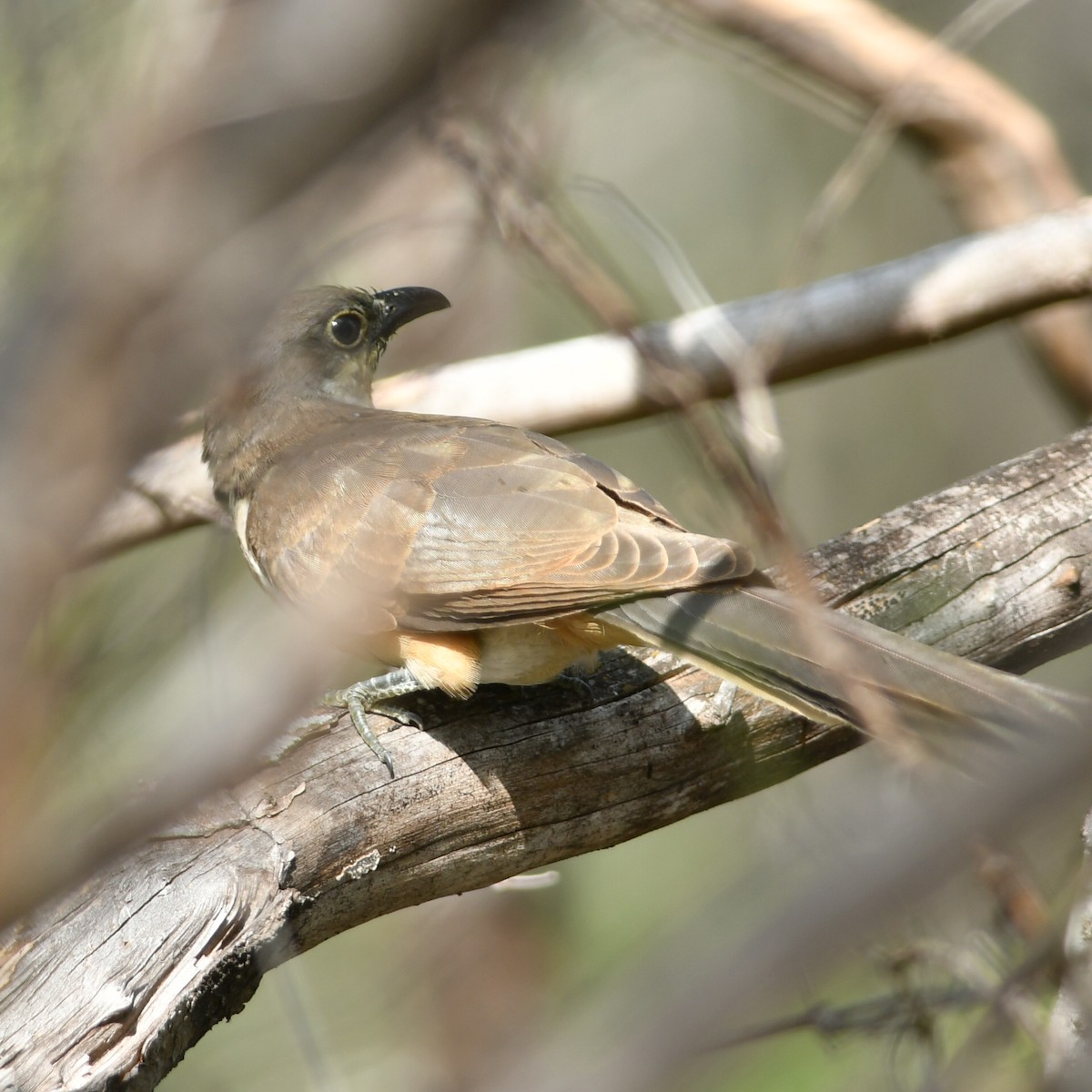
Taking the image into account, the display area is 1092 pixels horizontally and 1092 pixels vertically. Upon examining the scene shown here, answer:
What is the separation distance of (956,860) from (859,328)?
165 inches

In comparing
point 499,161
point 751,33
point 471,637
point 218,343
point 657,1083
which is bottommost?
point 657,1083

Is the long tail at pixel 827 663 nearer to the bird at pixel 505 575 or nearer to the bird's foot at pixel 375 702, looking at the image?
the bird at pixel 505 575

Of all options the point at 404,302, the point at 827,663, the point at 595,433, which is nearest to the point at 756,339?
the point at 404,302

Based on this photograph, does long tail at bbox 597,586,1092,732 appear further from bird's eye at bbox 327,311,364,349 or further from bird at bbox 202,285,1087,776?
bird's eye at bbox 327,311,364,349

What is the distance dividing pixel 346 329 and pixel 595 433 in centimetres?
197

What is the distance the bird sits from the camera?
256 cm

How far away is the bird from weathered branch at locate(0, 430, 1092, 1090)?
18 cm

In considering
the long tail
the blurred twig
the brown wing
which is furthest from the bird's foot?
the blurred twig

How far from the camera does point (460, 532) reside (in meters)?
3.41

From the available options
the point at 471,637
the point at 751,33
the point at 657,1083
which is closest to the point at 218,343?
the point at 657,1083

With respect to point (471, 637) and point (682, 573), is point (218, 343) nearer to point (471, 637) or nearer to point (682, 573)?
point (682, 573)

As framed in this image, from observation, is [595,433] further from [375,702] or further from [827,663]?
[827,663]

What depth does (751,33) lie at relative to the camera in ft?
18.7

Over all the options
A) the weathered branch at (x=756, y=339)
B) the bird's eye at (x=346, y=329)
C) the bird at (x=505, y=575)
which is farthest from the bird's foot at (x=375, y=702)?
the bird's eye at (x=346, y=329)
